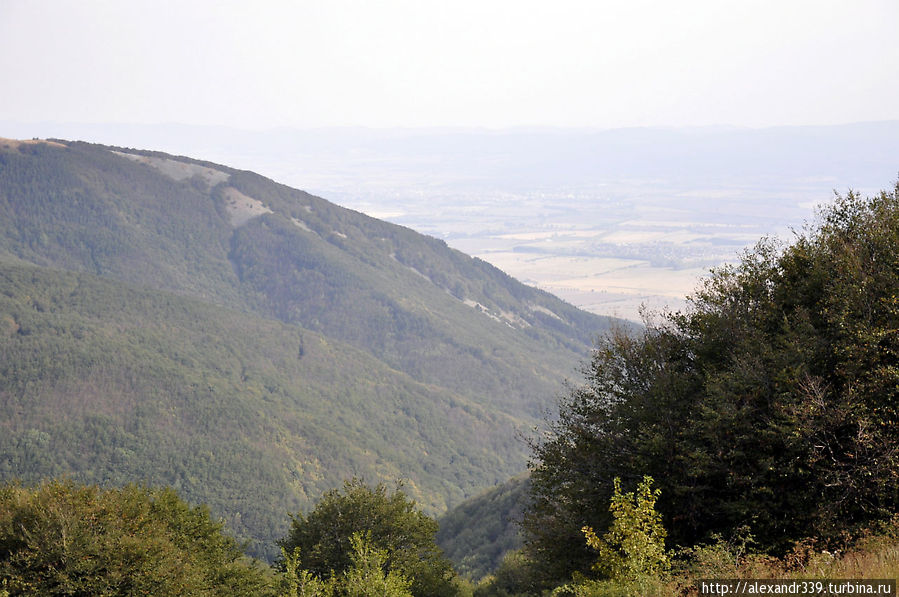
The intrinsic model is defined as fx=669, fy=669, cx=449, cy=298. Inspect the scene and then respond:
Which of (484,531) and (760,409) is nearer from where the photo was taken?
(760,409)

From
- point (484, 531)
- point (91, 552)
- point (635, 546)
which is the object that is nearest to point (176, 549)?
point (91, 552)

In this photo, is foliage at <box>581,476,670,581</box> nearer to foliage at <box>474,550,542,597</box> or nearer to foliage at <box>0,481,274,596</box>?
foliage at <box>0,481,274,596</box>

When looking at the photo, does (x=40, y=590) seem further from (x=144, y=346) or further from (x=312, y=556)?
(x=144, y=346)

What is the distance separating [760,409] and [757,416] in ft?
1.61

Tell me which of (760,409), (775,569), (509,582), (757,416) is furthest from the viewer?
(509,582)

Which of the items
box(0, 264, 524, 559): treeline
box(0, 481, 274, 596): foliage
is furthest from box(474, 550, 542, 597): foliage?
box(0, 264, 524, 559): treeline

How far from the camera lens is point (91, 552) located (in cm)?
2717

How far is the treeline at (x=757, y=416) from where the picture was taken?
20.2 metres

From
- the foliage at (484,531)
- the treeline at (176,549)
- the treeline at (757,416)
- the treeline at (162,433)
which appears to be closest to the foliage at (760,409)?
the treeline at (757,416)

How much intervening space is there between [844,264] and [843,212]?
687cm

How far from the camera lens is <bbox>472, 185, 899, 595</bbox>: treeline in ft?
66.2

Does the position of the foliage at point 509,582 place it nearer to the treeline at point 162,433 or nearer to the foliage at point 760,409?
the foliage at point 760,409

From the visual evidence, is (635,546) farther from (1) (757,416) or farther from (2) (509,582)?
(2) (509,582)

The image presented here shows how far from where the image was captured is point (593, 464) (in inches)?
1051
